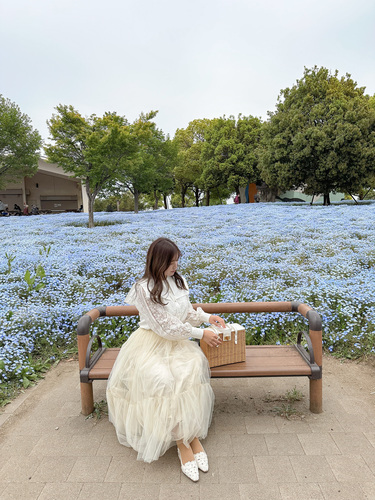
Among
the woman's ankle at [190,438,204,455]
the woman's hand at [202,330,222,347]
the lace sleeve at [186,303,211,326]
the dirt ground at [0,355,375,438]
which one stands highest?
the lace sleeve at [186,303,211,326]

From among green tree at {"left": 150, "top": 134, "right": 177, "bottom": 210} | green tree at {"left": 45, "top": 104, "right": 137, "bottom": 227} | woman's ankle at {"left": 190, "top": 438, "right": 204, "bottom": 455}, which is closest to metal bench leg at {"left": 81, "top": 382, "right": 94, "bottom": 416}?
woman's ankle at {"left": 190, "top": 438, "right": 204, "bottom": 455}

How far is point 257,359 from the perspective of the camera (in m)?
2.84

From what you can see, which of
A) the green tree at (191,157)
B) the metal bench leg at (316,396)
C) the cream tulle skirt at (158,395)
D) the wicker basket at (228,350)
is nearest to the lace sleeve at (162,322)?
the cream tulle skirt at (158,395)

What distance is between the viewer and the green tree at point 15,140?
909 inches

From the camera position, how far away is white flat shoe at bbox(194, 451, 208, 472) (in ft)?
7.09

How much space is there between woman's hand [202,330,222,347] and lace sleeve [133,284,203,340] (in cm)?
9

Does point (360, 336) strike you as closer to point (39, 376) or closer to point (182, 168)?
point (39, 376)

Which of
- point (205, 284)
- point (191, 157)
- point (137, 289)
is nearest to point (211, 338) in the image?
point (137, 289)

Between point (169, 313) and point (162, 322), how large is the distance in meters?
0.09

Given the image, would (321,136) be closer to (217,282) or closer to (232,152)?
(232,152)

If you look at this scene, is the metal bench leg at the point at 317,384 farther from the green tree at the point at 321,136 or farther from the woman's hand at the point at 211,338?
the green tree at the point at 321,136

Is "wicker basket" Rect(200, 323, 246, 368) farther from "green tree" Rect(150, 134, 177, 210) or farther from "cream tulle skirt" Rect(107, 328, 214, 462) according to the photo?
"green tree" Rect(150, 134, 177, 210)

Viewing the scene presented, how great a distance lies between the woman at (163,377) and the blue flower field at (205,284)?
1.51 metres

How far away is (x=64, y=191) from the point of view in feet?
152
